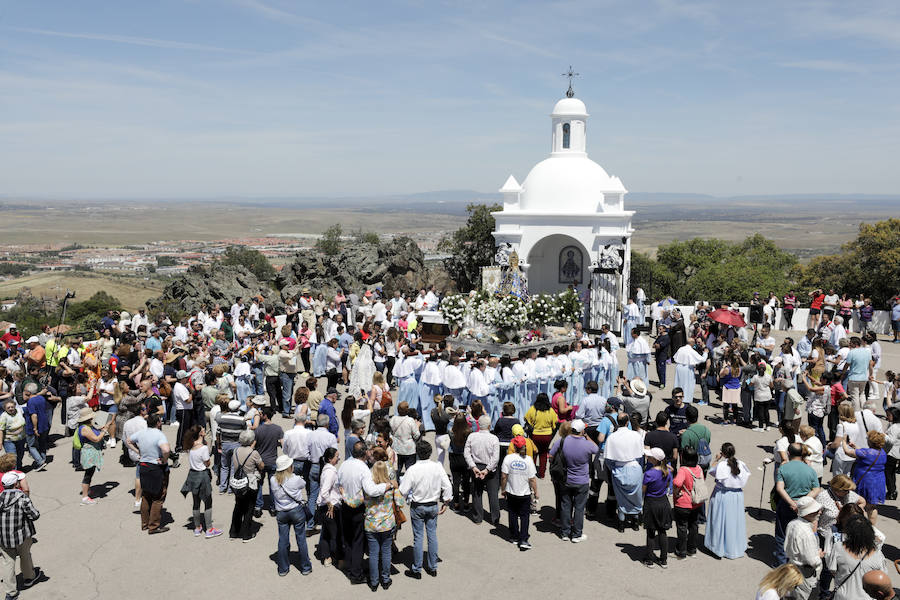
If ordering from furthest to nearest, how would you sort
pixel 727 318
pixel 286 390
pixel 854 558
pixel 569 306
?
1. pixel 569 306
2. pixel 727 318
3. pixel 286 390
4. pixel 854 558

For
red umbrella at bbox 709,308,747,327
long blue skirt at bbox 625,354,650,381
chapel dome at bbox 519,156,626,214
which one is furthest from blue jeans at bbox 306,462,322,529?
chapel dome at bbox 519,156,626,214

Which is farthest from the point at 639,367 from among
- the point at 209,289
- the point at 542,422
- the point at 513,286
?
the point at 209,289

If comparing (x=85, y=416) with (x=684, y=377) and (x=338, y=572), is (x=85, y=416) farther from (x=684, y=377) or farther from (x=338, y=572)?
(x=684, y=377)

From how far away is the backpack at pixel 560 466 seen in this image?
29.3 feet

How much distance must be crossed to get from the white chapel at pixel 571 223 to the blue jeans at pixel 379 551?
16.0 meters

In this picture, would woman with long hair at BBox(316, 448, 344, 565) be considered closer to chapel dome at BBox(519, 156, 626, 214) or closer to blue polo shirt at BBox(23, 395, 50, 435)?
blue polo shirt at BBox(23, 395, 50, 435)

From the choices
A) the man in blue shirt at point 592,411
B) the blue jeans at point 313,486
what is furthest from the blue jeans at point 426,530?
the man in blue shirt at point 592,411

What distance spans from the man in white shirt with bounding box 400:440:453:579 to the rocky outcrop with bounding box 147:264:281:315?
16949mm

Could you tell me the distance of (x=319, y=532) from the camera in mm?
9586

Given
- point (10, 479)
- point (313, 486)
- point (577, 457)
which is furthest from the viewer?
point (313, 486)

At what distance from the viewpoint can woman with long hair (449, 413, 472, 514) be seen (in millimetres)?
9602

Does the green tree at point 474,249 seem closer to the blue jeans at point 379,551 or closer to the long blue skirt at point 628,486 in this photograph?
the long blue skirt at point 628,486

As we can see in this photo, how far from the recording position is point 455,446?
9.66m

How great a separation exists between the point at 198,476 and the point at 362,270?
21.2m
